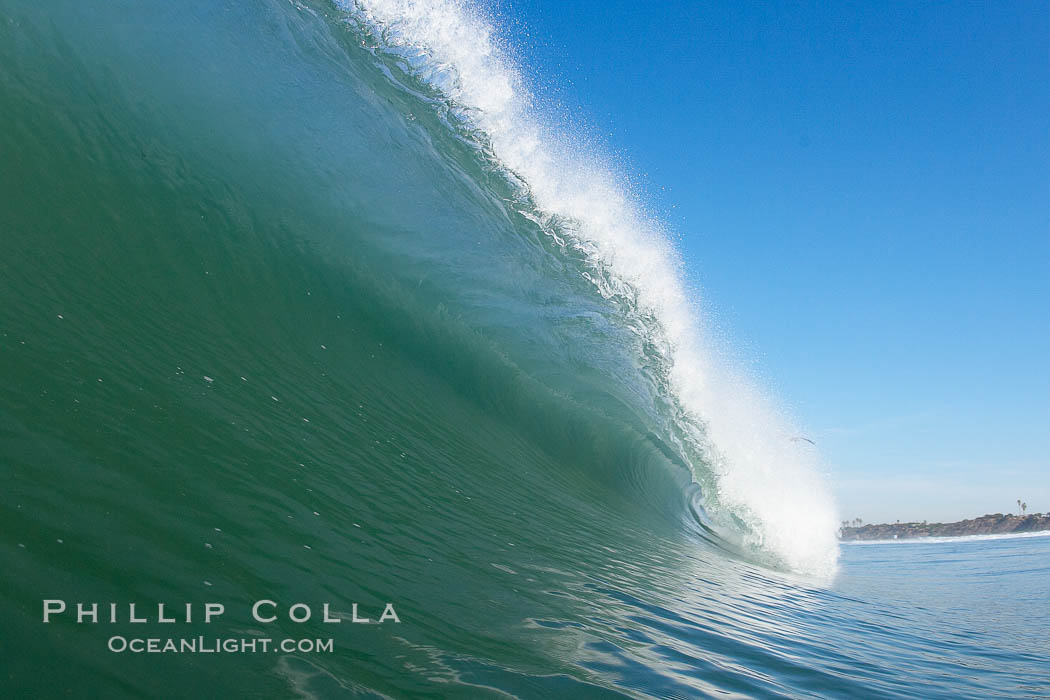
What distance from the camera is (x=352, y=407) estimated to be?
443 cm

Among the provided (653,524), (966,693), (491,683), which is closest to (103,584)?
(491,683)

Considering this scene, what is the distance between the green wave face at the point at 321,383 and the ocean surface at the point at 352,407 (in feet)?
0.07

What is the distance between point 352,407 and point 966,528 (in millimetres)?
70498

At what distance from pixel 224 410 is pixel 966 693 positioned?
406 cm

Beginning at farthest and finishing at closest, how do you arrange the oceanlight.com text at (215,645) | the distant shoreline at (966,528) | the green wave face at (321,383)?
the distant shoreline at (966,528), the green wave face at (321,383), the oceanlight.com text at (215,645)

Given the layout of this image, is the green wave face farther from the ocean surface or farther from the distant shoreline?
the distant shoreline

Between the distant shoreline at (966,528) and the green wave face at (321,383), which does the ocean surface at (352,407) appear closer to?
the green wave face at (321,383)

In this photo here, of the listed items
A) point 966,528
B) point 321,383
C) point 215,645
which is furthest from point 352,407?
point 966,528

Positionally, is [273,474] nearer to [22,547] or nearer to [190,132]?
[22,547]

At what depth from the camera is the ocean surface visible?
205cm

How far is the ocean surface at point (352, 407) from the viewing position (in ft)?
6.73

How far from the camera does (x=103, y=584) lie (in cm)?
179

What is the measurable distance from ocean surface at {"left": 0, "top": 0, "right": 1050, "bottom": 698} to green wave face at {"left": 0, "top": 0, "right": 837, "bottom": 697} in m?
0.02

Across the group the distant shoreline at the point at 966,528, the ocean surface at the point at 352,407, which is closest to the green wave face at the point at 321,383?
the ocean surface at the point at 352,407
